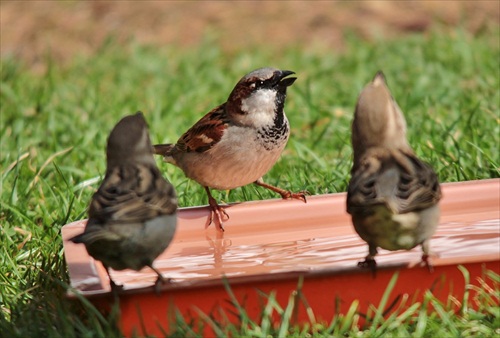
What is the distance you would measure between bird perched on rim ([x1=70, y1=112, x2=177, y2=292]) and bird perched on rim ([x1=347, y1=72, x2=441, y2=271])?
2.54 feet

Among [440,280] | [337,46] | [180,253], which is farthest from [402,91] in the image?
[440,280]

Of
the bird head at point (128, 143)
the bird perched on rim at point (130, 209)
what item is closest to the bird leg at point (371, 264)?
the bird perched on rim at point (130, 209)

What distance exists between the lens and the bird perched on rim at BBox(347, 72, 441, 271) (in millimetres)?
3889

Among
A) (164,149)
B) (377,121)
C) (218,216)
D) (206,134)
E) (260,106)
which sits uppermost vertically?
(377,121)

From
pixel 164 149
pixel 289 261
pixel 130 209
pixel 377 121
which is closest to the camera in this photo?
pixel 130 209

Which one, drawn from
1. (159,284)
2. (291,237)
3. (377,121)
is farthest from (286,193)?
(159,284)

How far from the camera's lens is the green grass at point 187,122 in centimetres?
447

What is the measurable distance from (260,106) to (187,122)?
2243 millimetres

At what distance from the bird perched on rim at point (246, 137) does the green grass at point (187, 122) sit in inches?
20.8

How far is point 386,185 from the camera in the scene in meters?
3.92

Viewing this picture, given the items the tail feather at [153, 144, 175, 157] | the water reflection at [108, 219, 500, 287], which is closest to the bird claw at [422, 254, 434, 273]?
the water reflection at [108, 219, 500, 287]

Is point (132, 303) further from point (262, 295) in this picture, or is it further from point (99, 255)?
point (262, 295)

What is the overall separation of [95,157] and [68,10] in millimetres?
4854

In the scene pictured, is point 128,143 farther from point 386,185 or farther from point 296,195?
point 296,195
